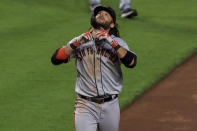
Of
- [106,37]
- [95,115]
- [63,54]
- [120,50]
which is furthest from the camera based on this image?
[95,115]

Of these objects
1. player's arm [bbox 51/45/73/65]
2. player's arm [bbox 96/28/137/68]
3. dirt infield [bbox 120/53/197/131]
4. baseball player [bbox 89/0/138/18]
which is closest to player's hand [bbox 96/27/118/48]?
player's arm [bbox 96/28/137/68]

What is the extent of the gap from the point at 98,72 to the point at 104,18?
55cm

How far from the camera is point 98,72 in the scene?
5434 millimetres

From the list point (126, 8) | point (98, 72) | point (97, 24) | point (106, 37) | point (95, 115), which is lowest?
point (95, 115)

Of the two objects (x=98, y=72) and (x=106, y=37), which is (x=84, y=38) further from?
(x=98, y=72)

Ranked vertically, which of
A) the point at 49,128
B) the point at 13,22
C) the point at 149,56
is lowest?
the point at 49,128

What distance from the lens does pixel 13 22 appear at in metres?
13.2

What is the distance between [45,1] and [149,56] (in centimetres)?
525

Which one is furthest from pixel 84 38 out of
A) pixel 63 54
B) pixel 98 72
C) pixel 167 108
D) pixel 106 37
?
pixel 167 108

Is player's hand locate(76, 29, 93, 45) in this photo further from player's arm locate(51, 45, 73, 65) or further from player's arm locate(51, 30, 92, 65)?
player's arm locate(51, 45, 73, 65)

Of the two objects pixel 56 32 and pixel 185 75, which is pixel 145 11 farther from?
pixel 185 75

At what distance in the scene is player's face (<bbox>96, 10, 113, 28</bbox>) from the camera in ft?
17.7

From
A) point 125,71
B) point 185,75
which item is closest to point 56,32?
point 125,71

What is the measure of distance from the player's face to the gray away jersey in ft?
0.67
